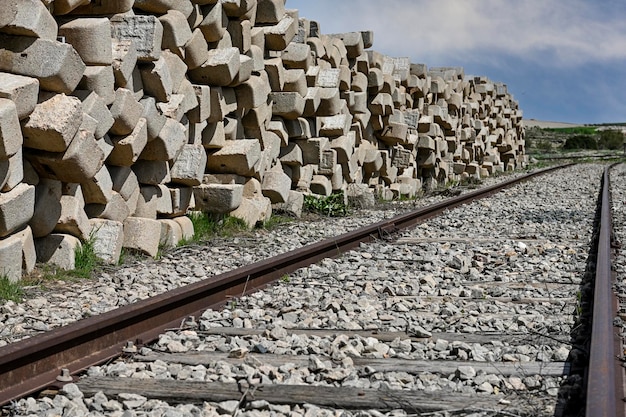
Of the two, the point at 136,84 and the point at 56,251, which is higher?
the point at 136,84

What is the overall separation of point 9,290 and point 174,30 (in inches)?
132

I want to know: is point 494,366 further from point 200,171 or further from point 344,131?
point 344,131

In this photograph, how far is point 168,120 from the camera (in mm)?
7289

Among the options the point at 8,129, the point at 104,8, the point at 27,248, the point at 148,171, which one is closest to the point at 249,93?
the point at 148,171

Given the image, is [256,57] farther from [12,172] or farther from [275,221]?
[12,172]

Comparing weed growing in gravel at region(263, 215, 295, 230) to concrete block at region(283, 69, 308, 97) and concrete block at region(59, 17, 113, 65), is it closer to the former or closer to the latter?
concrete block at region(283, 69, 308, 97)

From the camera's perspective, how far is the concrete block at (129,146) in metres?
6.61

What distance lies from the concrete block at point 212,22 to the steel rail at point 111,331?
3311 mm

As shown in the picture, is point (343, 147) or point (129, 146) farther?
point (343, 147)

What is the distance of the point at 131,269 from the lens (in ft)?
20.4

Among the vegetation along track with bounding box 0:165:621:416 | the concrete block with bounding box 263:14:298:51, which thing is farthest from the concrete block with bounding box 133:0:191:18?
the vegetation along track with bounding box 0:165:621:416

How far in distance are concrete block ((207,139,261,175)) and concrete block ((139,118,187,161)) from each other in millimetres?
1296

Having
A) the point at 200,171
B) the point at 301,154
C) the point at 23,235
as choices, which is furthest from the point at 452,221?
the point at 23,235

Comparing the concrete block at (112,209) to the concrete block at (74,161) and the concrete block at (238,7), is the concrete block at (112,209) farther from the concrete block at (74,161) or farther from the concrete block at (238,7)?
the concrete block at (238,7)
